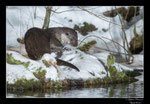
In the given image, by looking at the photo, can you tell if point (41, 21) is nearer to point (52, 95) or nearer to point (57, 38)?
point (57, 38)

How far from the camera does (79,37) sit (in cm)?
856

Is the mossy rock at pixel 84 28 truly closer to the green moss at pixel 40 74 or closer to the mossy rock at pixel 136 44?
the mossy rock at pixel 136 44

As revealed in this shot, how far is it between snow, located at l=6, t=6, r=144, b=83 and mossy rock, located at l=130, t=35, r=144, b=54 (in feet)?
0.40

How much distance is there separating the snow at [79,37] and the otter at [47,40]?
0.12m

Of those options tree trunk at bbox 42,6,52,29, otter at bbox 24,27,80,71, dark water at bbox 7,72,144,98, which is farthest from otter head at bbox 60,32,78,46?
dark water at bbox 7,72,144,98

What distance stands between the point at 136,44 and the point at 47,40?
2484 millimetres

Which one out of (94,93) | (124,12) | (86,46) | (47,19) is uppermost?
(124,12)

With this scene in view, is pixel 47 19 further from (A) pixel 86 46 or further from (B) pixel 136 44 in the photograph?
(B) pixel 136 44

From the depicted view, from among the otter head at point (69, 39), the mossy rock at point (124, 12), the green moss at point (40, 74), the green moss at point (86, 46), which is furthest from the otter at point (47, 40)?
the mossy rock at point (124, 12)

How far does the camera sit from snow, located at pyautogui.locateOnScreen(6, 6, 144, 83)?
314 inches

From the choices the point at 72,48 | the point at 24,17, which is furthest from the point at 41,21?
the point at 72,48

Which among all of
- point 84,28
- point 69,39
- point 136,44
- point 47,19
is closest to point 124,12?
point 136,44

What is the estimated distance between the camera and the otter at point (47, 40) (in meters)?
8.19

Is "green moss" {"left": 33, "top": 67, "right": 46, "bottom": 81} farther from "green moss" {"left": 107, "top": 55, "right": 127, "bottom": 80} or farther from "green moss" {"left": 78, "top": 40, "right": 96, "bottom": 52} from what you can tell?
"green moss" {"left": 107, "top": 55, "right": 127, "bottom": 80}
